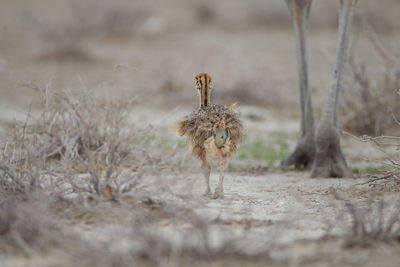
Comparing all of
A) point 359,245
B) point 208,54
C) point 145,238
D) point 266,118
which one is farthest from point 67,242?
point 208,54

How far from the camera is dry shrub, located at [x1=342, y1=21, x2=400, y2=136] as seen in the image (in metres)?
8.27

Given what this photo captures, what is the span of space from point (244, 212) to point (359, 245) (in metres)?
1.13

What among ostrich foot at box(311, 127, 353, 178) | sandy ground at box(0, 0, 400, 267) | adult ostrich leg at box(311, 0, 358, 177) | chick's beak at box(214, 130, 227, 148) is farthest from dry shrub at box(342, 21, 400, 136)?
chick's beak at box(214, 130, 227, 148)

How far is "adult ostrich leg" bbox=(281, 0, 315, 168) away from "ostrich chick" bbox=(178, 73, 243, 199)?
1.76 meters

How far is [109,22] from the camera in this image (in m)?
16.8

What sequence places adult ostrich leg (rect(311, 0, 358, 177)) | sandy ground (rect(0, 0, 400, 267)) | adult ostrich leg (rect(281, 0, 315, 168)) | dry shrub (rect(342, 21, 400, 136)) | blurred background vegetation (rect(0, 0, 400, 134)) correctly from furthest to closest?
1. blurred background vegetation (rect(0, 0, 400, 134))
2. dry shrub (rect(342, 21, 400, 136))
3. adult ostrich leg (rect(281, 0, 315, 168))
4. adult ostrich leg (rect(311, 0, 358, 177))
5. sandy ground (rect(0, 0, 400, 267))

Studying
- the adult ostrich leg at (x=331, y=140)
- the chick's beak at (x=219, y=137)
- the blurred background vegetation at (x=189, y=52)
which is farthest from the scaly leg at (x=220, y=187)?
the blurred background vegetation at (x=189, y=52)

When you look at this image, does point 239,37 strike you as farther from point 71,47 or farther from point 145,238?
point 145,238

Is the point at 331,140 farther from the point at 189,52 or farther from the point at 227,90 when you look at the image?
the point at 189,52

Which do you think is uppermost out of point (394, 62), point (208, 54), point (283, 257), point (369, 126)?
point (208, 54)

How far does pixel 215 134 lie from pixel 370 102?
178 inches

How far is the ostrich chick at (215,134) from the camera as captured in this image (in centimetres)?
495

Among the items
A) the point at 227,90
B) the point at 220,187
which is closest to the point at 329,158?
the point at 220,187

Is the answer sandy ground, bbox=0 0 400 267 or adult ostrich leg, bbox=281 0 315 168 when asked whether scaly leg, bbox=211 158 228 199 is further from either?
adult ostrich leg, bbox=281 0 315 168
